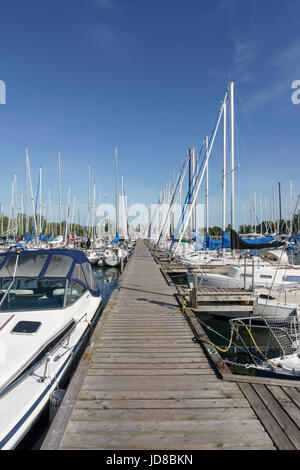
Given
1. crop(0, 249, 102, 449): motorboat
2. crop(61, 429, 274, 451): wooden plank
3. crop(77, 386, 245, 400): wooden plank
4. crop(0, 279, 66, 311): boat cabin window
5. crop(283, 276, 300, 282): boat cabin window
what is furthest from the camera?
crop(283, 276, 300, 282): boat cabin window

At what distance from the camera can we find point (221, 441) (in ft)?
9.61

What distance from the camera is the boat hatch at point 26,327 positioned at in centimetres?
470

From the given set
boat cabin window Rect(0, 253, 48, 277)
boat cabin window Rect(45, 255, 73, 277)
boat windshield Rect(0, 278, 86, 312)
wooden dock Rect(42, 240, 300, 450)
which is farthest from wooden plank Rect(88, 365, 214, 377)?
boat cabin window Rect(0, 253, 48, 277)

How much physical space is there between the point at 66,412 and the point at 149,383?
4.12ft

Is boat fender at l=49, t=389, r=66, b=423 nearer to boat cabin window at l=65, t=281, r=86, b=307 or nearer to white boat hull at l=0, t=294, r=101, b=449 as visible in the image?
white boat hull at l=0, t=294, r=101, b=449

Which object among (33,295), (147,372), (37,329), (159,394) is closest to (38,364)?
(37,329)

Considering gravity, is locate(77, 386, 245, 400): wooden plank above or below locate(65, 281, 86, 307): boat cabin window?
below

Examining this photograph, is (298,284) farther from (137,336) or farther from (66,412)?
(66,412)

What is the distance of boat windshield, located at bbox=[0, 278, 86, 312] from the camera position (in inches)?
228

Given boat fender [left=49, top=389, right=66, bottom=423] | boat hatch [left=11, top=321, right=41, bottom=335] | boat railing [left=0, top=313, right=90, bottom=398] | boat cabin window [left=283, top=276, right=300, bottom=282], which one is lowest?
boat fender [left=49, top=389, right=66, bottom=423]

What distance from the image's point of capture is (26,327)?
4820 mm

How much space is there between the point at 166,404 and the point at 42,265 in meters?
4.44

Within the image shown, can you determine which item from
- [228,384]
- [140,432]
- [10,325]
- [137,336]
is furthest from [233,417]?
[10,325]

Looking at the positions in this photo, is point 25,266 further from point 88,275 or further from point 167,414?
point 167,414
